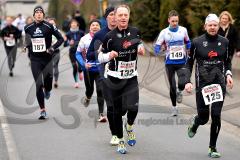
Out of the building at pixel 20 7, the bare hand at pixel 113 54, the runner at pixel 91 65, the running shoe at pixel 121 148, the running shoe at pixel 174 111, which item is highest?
the bare hand at pixel 113 54

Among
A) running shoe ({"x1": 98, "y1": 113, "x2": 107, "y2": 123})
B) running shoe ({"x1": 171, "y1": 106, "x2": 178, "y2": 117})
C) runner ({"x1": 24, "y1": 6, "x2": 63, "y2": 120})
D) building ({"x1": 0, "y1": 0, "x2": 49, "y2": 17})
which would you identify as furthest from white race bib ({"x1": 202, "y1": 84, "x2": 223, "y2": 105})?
building ({"x1": 0, "y1": 0, "x2": 49, "y2": 17})

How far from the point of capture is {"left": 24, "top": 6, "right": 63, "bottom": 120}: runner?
11.0 m

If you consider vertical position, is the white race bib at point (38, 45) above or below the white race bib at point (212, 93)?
above

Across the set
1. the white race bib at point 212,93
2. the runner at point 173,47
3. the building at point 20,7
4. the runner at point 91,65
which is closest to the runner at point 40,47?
the runner at point 91,65

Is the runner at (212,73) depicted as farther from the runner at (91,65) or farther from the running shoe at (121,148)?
the runner at (91,65)

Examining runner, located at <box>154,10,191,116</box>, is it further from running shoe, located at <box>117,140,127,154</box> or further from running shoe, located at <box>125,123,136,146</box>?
running shoe, located at <box>117,140,127,154</box>

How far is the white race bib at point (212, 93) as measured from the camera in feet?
25.8

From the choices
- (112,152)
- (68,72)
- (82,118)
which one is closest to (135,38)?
(112,152)

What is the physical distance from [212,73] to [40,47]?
4191 millimetres

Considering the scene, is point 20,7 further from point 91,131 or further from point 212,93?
point 212,93

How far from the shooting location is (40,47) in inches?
439

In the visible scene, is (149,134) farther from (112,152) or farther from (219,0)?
(219,0)

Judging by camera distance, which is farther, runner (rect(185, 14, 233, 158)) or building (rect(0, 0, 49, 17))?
building (rect(0, 0, 49, 17))

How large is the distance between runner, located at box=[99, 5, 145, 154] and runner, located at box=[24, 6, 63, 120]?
2974 millimetres
